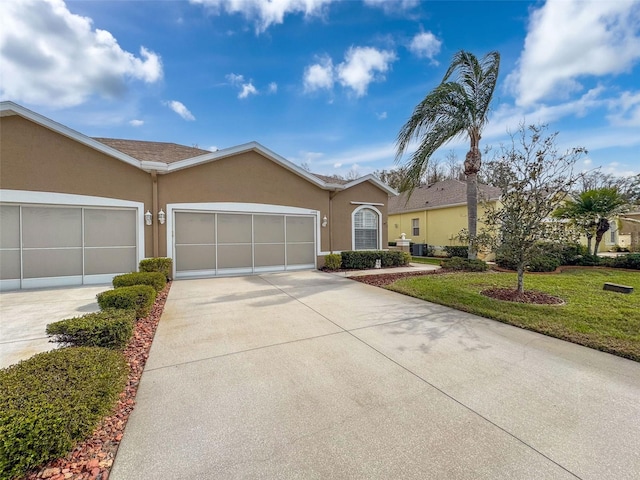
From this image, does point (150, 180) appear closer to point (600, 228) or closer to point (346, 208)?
point (346, 208)

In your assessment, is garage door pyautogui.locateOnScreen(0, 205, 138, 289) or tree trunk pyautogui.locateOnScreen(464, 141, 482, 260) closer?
garage door pyautogui.locateOnScreen(0, 205, 138, 289)

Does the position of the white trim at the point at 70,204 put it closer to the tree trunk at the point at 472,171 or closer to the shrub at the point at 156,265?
the shrub at the point at 156,265

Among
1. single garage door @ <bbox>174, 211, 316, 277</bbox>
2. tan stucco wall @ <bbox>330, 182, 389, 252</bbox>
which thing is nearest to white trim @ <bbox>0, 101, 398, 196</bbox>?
tan stucco wall @ <bbox>330, 182, 389, 252</bbox>

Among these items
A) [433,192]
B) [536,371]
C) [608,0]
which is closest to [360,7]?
[608,0]

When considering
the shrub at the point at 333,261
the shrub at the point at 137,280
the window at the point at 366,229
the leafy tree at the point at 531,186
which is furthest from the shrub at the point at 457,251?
the shrub at the point at 137,280

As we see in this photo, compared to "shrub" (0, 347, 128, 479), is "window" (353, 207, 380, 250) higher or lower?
higher

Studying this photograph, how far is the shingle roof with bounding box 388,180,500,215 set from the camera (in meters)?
18.1

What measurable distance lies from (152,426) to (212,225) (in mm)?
8966

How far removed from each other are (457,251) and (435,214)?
3.52m

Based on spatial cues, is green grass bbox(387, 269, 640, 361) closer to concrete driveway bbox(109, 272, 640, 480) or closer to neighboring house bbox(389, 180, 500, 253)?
concrete driveway bbox(109, 272, 640, 480)

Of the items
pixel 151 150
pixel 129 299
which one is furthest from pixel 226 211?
pixel 129 299

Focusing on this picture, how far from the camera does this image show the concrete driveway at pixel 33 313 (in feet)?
13.4

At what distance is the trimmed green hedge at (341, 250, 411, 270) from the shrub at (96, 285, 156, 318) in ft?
27.9

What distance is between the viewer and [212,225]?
10797 millimetres
